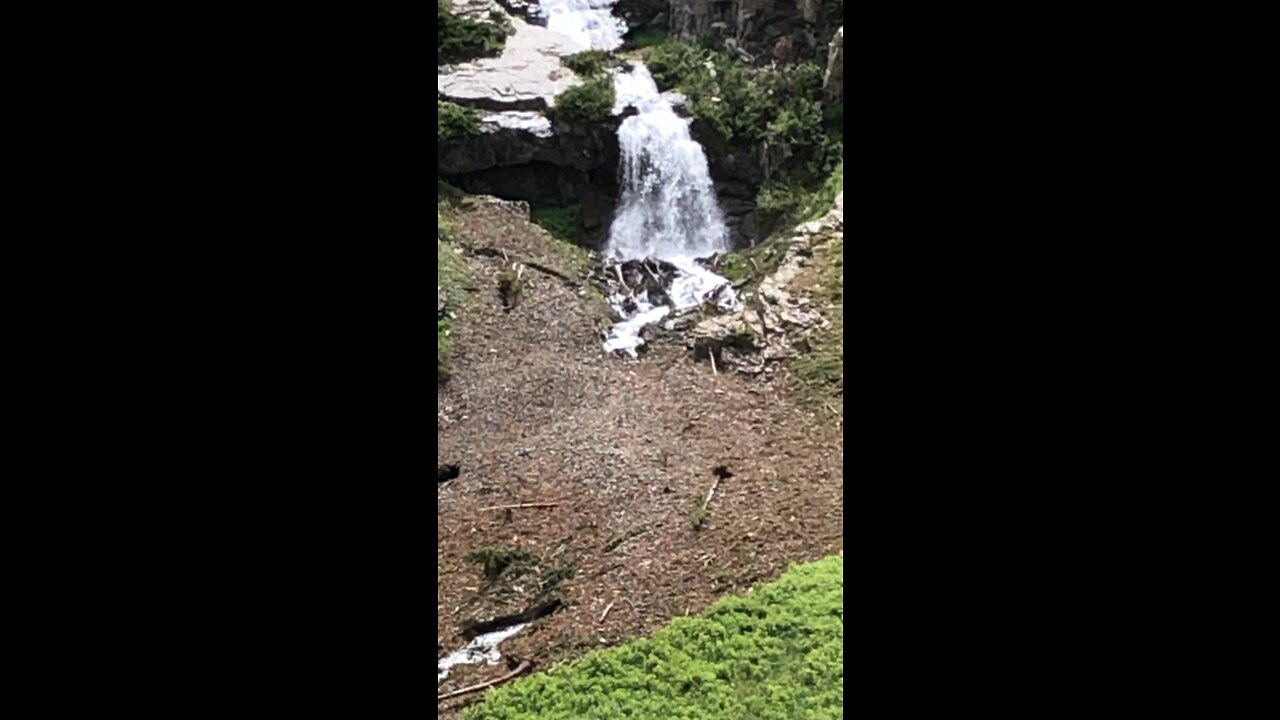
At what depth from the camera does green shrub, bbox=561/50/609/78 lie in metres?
11.8

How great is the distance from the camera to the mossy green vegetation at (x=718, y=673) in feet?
14.6

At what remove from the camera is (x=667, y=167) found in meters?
11.2

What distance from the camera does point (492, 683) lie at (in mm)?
5188

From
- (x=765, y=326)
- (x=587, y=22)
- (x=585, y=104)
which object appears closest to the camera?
(x=765, y=326)

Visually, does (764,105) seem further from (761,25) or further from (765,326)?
(765,326)

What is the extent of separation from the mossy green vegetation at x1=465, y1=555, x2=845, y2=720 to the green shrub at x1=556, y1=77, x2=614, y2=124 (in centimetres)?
710

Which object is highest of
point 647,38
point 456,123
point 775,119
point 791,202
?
point 647,38

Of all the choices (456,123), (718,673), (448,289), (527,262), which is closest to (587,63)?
(456,123)

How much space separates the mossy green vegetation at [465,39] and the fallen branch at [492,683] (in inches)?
332

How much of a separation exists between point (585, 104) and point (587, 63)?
102 centimetres
